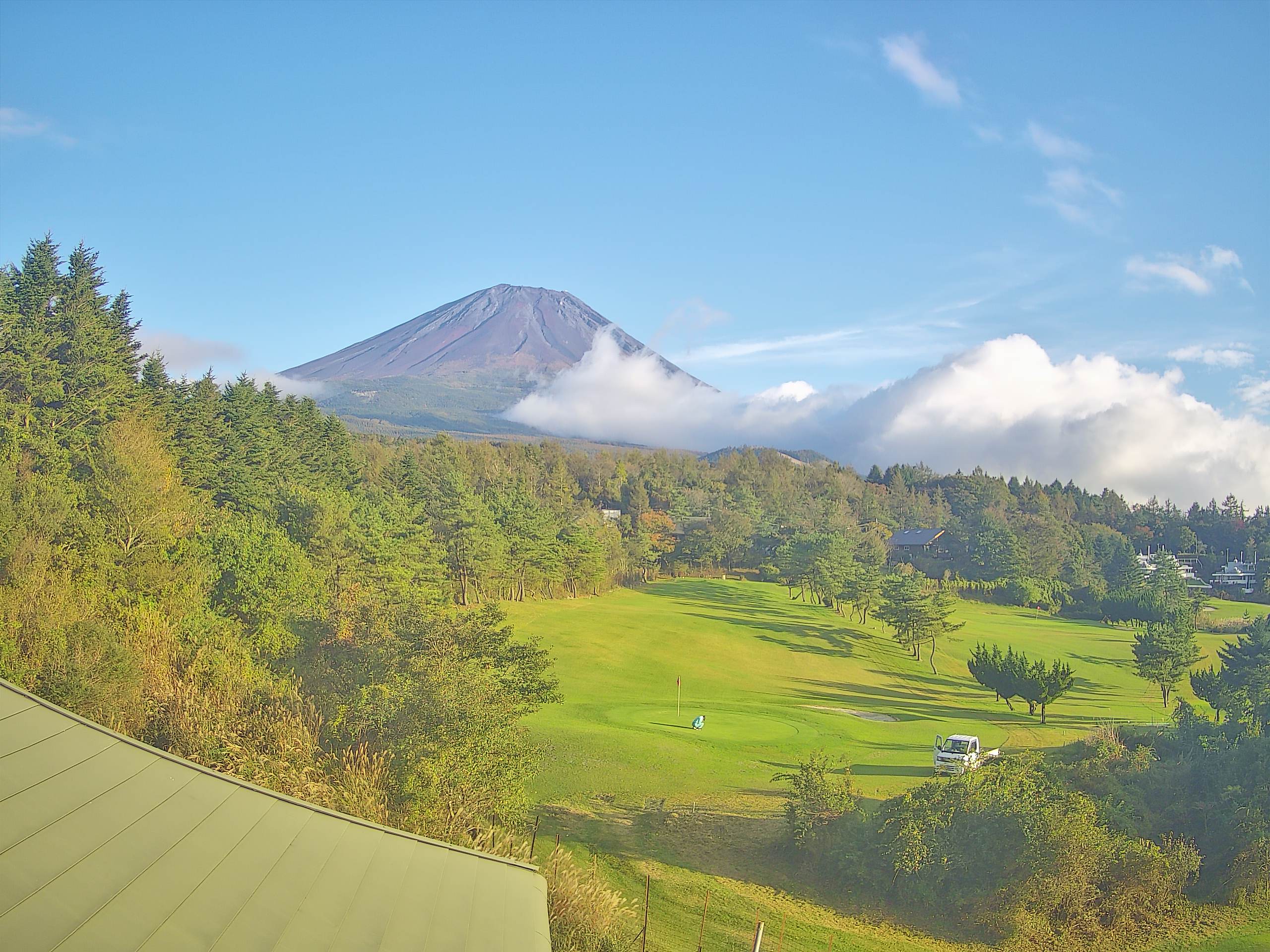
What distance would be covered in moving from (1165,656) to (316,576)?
39.4 metres

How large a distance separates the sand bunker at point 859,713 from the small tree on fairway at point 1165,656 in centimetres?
1492

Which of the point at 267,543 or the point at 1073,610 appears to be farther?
the point at 1073,610

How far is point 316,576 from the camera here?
3338 cm

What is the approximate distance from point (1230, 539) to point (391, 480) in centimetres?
11981

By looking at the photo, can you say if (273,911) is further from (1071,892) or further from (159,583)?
(159,583)

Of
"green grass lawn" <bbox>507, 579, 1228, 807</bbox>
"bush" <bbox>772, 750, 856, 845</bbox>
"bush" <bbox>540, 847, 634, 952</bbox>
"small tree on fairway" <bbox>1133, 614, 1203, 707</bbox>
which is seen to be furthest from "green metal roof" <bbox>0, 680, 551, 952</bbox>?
"small tree on fairway" <bbox>1133, 614, 1203, 707</bbox>

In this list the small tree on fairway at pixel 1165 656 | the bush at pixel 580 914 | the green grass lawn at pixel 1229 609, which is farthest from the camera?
the green grass lawn at pixel 1229 609

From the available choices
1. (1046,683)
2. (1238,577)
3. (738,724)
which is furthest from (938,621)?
(1238,577)

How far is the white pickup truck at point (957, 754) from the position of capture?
2230 cm

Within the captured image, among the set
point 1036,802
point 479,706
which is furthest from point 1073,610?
point 479,706

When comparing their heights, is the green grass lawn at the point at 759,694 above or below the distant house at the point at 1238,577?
below

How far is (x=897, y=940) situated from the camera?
1436 centimetres

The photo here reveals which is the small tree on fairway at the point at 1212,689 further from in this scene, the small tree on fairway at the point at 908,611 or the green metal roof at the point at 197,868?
the green metal roof at the point at 197,868

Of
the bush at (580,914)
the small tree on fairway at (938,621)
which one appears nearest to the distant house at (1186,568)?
the small tree on fairway at (938,621)
